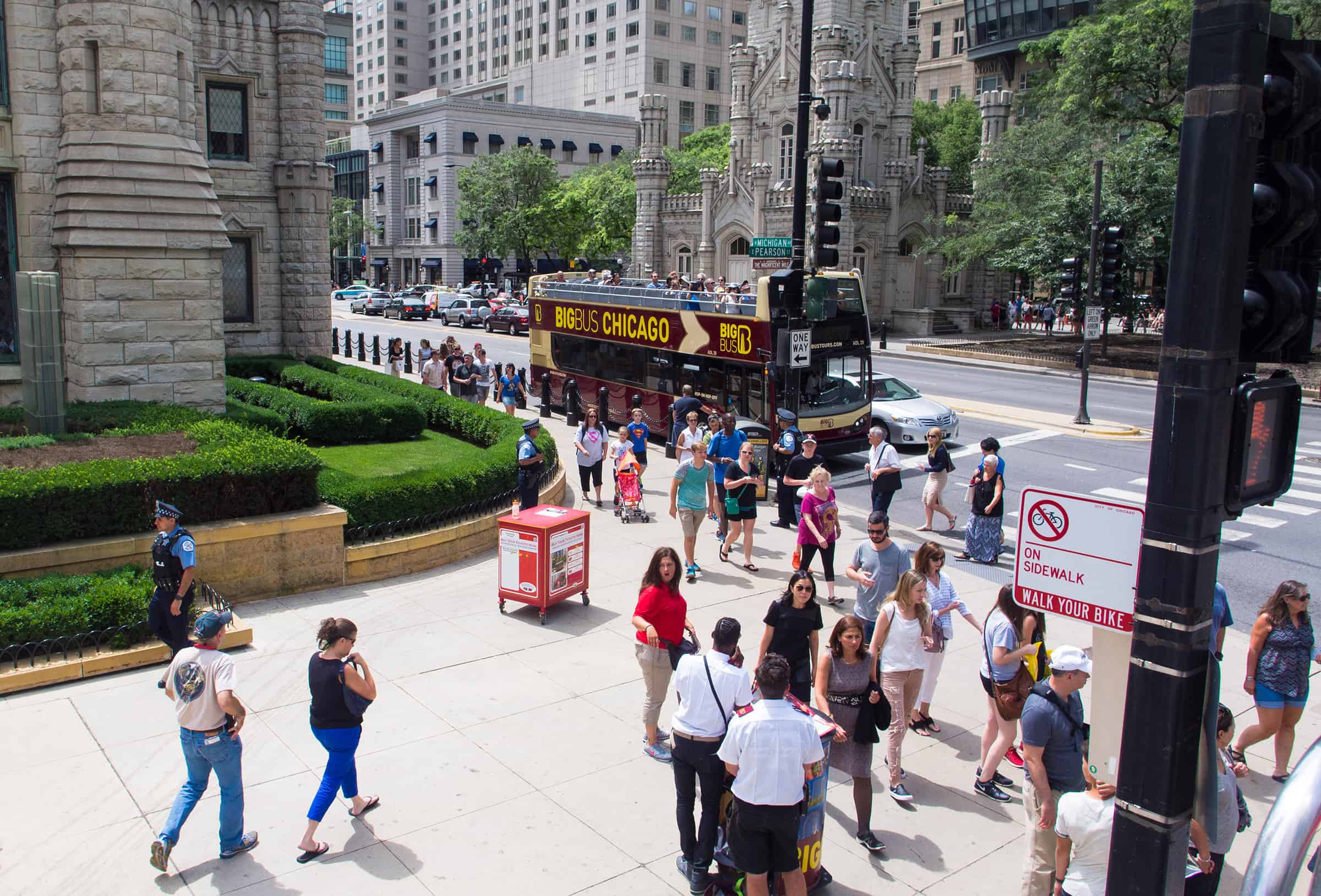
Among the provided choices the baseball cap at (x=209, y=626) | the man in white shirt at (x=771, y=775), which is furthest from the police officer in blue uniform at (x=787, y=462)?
the baseball cap at (x=209, y=626)

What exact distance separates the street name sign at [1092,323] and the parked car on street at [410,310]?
42.3 metres

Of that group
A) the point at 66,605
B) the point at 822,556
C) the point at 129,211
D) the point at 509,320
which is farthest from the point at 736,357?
the point at 509,320

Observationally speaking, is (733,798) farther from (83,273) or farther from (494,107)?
(494,107)

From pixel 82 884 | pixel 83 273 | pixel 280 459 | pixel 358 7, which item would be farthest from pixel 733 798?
pixel 358 7

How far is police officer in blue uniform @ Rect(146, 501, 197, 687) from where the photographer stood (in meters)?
8.71

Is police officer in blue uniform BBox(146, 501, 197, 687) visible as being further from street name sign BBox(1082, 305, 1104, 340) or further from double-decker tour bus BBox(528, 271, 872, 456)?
street name sign BBox(1082, 305, 1104, 340)

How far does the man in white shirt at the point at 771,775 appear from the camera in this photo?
560 cm

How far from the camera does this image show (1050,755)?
6.23 m

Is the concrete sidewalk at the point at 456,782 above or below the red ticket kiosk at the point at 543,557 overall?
below

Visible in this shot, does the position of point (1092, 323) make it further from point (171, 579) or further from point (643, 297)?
point (171, 579)

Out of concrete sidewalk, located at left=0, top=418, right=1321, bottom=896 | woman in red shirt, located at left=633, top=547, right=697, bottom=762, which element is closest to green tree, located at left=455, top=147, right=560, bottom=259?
concrete sidewalk, located at left=0, top=418, right=1321, bottom=896

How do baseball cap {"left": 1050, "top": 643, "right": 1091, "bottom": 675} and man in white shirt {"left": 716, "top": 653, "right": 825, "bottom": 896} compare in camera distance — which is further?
baseball cap {"left": 1050, "top": 643, "right": 1091, "bottom": 675}

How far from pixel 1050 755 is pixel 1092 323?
21376mm

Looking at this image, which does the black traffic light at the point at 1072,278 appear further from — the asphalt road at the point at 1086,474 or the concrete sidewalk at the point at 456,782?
the concrete sidewalk at the point at 456,782
